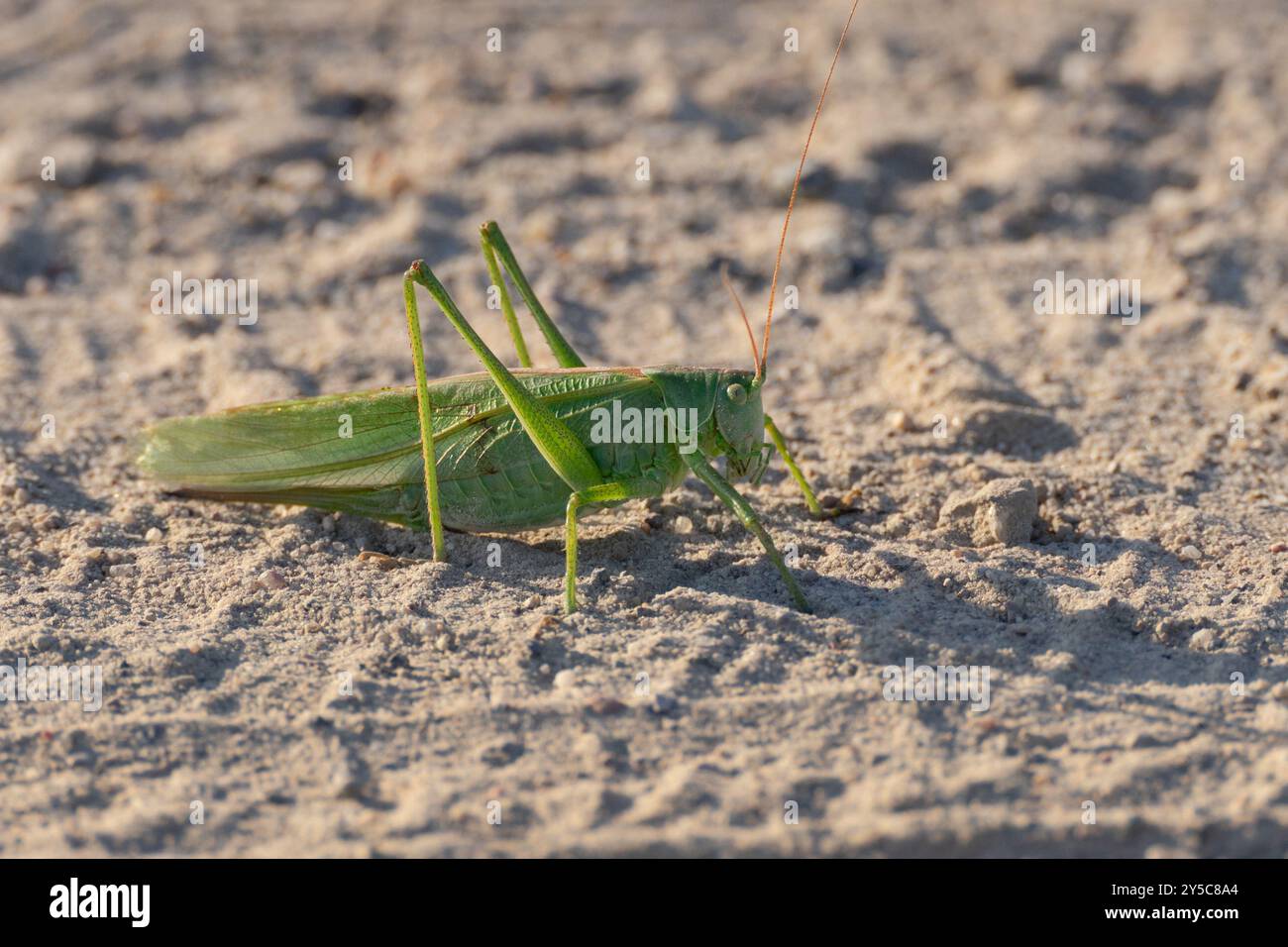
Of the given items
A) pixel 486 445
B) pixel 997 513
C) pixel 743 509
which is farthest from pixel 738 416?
pixel 997 513

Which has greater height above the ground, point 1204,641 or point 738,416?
point 738,416

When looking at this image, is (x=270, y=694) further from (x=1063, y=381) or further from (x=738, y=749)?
(x=1063, y=381)

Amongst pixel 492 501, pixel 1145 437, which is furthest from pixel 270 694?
pixel 1145 437

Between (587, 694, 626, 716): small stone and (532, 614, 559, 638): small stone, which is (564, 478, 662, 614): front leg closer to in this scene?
(532, 614, 559, 638): small stone

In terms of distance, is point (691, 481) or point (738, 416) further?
point (691, 481)

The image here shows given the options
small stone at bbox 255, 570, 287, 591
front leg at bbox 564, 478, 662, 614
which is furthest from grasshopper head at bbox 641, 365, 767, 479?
small stone at bbox 255, 570, 287, 591

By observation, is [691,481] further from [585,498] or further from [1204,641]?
[1204,641]
